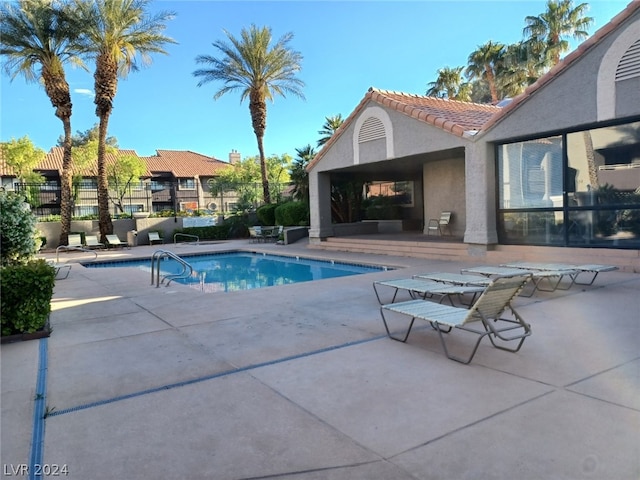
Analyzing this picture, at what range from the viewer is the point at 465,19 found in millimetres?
13438

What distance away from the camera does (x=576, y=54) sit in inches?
384

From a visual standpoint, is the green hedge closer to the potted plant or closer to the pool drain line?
the potted plant

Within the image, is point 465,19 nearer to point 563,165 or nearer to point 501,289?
point 563,165

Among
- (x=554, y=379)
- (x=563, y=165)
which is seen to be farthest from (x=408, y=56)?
(x=554, y=379)

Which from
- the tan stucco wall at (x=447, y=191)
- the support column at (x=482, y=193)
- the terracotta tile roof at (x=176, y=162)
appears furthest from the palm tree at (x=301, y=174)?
the terracotta tile roof at (x=176, y=162)

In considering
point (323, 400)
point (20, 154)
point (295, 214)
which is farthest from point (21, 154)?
point (323, 400)

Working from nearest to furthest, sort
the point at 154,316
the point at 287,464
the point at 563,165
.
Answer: the point at 287,464 → the point at 154,316 → the point at 563,165

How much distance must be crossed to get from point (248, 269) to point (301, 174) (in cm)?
949

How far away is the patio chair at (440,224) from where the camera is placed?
664 inches

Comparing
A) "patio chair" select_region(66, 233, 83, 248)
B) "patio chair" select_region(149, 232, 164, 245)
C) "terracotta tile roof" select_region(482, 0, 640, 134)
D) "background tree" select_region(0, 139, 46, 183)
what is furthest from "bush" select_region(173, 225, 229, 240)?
"terracotta tile roof" select_region(482, 0, 640, 134)

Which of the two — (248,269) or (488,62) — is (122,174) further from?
(488,62)

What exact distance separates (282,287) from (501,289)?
5413 mm

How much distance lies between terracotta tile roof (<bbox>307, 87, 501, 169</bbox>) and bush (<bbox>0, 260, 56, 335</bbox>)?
1035cm

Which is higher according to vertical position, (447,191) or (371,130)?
(371,130)
